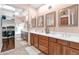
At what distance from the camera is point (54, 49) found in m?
2.45

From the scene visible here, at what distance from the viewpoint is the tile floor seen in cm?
241

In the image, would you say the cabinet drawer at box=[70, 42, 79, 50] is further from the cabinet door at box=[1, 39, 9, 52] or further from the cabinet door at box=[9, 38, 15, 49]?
the cabinet door at box=[1, 39, 9, 52]

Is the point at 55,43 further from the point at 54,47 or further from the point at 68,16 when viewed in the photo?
the point at 68,16

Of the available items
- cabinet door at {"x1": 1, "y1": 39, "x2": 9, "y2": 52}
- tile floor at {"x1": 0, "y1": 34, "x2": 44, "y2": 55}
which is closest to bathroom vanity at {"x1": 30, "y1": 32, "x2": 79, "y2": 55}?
tile floor at {"x1": 0, "y1": 34, "x2": 44, "y2": 55}

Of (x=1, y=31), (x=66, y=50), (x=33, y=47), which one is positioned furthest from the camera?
(x=33, y=47)

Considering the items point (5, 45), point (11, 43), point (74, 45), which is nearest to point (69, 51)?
point (74, 45)

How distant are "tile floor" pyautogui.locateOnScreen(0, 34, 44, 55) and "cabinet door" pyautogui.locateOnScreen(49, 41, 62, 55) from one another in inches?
9.4

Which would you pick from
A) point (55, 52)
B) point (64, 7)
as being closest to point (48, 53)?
point (55, 52)

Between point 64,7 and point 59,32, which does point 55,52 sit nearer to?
point 59,32

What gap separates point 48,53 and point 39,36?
0.46m

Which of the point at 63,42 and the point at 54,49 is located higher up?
the point at 63,42

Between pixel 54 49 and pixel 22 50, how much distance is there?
0.69 metres

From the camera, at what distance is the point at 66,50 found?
2.23m
